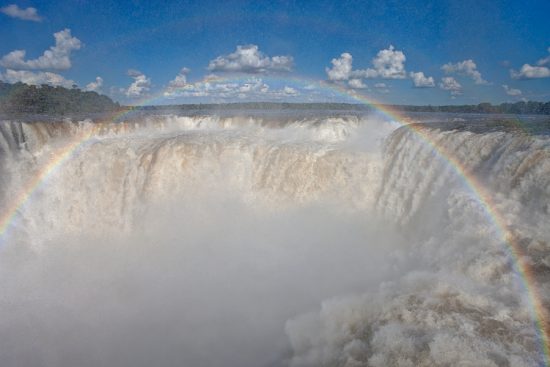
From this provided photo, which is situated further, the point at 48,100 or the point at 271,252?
the point at 48,100

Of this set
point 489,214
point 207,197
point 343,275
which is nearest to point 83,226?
point 207,197

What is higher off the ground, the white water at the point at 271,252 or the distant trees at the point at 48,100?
the distant trees at the point at 48,100

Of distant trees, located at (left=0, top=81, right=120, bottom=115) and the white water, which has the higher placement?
distant trees, located at (left=0, top=81, right=120, bottom=115)

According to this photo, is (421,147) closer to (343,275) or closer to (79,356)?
(343,275)

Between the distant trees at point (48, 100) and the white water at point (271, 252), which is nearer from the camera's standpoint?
the white water at point (271, 252)

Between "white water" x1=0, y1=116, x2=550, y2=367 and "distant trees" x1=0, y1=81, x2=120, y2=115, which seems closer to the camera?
"white water" x1=0, y1=116, x2=550, y2=367
